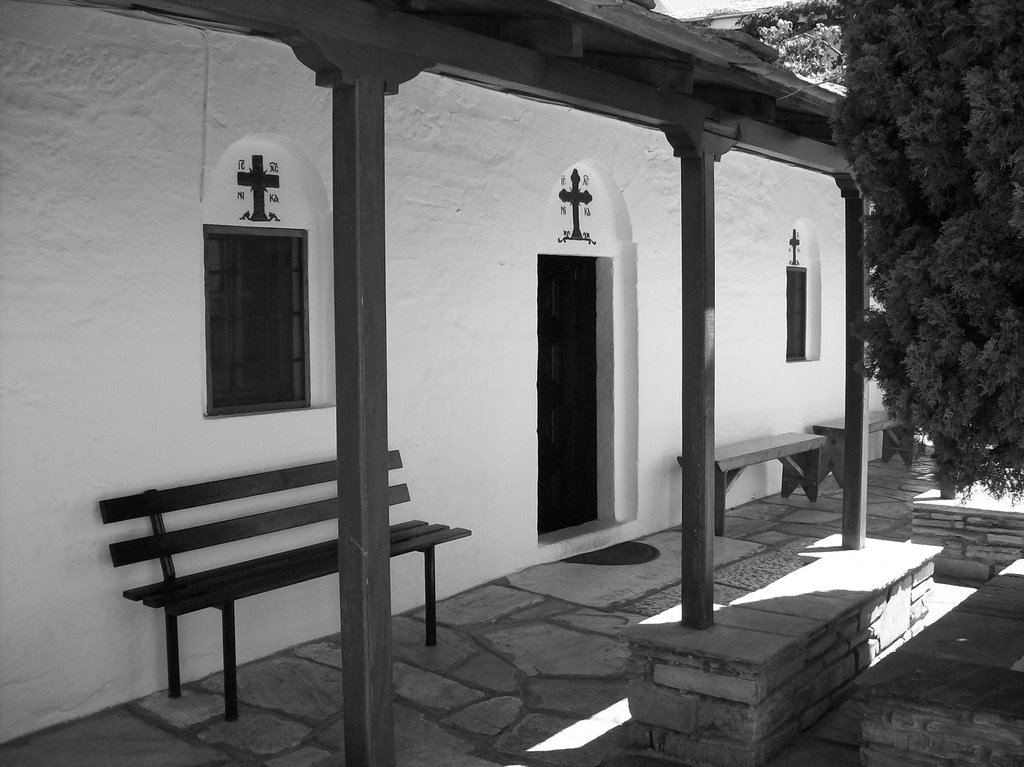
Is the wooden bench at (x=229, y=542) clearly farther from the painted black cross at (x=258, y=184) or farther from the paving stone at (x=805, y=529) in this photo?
the paving stone at (x=805, y=529)

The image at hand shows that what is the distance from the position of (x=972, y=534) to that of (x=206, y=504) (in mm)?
5056

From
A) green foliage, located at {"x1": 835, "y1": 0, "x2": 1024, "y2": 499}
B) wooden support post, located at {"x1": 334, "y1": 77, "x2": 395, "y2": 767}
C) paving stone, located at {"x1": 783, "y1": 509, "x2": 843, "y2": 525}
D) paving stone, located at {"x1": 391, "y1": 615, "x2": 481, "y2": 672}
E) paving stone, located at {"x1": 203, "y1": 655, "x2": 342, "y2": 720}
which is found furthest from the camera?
paving stone, located at {"x1": 783, "y1": 509, "x2": 843, "y2": 525}

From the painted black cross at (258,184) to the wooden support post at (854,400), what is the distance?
3242mm

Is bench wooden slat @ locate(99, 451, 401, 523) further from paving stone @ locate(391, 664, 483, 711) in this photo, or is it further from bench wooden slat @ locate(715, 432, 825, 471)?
bench wooden slat @ locate(715, 432, 825, 471)

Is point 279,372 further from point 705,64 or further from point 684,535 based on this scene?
point 705,64

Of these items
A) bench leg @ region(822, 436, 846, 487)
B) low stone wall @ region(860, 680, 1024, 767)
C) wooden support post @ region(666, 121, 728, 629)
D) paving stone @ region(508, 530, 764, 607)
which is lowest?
paving stone @ region(508, 530, 764, 607)

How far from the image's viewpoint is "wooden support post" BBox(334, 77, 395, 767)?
3.86m

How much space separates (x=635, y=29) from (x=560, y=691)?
2.99m

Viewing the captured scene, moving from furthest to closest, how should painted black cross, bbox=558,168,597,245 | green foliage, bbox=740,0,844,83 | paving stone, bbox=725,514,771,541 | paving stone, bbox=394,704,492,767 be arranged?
green foliage, bbox=740,0,844,83 < paving stone, bbox=725,514,771,541 < painted black cross, bbox=558,168,597,245 < paving stone, bbox=394,704,492,767

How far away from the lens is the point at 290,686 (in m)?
5.27

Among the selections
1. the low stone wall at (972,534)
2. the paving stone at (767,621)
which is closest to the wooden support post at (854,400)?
the low stone wall at (972,534)

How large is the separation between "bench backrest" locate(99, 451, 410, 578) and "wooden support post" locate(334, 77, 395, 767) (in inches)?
45.4

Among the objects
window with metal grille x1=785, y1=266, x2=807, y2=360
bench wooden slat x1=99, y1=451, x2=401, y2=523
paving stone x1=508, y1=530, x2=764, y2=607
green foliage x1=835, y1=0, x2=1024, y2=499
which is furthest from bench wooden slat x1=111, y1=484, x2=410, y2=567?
window with metal grille x1=785, y1=266, x2=807, y2=360

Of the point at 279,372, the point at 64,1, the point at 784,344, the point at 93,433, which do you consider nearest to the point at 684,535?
the point at 279,372
